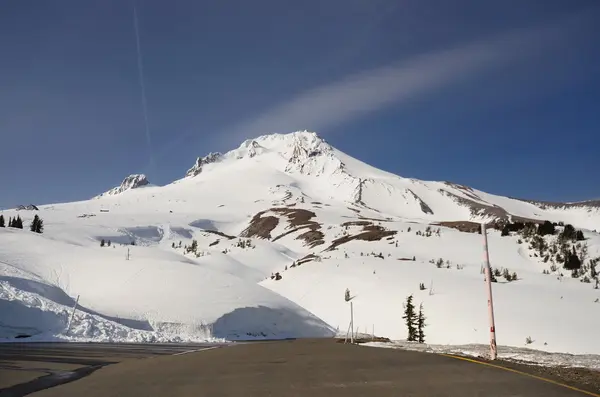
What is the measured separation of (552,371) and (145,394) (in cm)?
765

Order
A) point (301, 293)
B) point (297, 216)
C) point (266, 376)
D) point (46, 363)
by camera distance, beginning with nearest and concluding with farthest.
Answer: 1. point (266, 376)
2. point (46, 363)
3. point (301, 293)
4. point (297, 216)

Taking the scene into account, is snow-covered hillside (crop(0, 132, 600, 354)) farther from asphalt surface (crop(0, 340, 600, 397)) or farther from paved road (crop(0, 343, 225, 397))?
asphalt surface (crop(0, 340, 600, 397))

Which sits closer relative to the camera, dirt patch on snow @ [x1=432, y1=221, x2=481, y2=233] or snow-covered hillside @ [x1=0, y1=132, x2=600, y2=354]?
snow-covered hillside @ [x1=0, y1=132, x2=600, y2=354]

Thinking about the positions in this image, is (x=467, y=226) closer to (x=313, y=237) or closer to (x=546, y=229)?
(x=313, y=237)

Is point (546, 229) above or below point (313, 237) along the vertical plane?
below

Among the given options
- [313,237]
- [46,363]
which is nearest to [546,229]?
[313,237]

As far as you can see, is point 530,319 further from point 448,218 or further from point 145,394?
point 448,218

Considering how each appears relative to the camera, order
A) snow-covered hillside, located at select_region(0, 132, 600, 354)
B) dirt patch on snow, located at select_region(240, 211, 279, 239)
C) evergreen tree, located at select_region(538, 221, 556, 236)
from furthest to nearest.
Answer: dirt patch on snow, located at select_region(240, 211, 279, 239)
evergreen tree, located at select_region(538, 221, 556, 236)
snow-covered hillside, located at select_region(0, 132, 600, 354)

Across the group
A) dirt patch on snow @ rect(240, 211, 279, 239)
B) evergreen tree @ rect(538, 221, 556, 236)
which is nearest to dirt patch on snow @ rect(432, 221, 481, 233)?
evergreen tree @ rect(538, 221, 556, 236)

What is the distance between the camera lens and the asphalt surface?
7.73 meters

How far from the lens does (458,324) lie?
27.5m

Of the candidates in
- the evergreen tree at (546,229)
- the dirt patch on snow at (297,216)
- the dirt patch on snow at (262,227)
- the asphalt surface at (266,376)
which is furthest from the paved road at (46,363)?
the dirt patch on snow at (262,227)

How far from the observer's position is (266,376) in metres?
9.47

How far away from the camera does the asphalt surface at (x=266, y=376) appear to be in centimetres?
773
